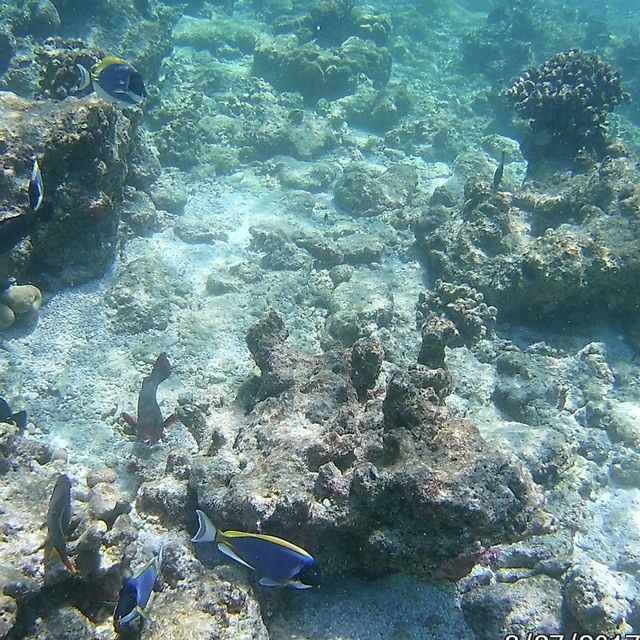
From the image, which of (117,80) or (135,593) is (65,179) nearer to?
(117,80)

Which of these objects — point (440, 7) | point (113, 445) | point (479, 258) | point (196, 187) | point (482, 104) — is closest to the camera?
point (113, 445)

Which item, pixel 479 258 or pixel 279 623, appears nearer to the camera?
pixel 279 623

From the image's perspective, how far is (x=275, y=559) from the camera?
7.71 ft

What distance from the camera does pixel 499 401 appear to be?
5.78 metres

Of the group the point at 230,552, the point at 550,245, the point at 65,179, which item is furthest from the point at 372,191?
the point at 230,552

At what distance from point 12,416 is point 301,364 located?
271cm

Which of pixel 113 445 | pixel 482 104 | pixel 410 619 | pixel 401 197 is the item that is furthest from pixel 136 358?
pixel 482 104

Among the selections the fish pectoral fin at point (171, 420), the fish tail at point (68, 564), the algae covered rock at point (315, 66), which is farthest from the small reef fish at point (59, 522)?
the algae covered rock at point (315, 66)

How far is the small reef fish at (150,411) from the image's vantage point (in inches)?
181

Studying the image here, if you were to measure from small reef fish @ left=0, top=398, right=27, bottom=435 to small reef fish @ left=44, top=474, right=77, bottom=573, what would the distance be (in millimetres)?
1546

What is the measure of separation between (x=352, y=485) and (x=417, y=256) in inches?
219

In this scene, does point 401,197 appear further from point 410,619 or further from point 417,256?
point 410,619

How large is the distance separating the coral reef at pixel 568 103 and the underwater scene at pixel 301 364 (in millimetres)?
53

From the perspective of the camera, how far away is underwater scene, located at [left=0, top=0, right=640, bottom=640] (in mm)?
3064
